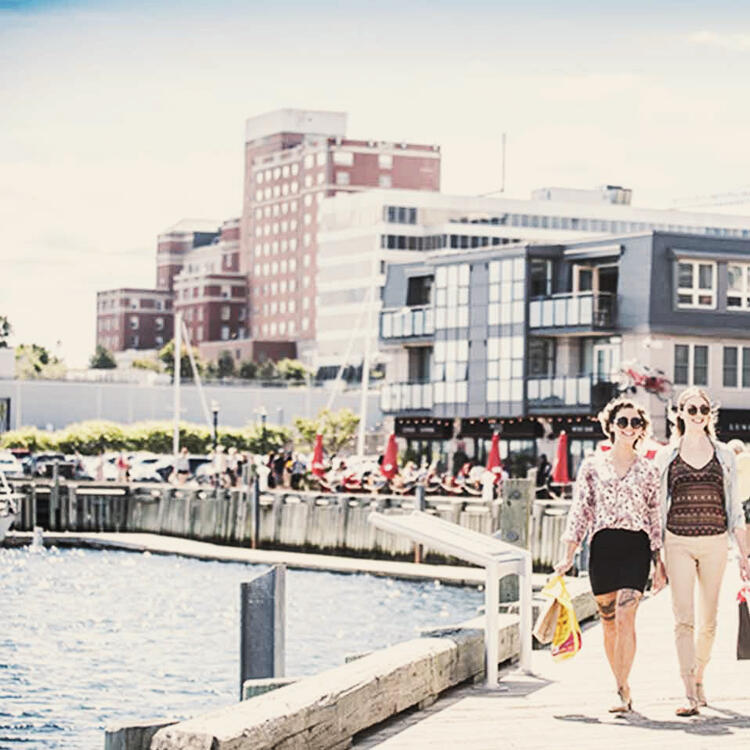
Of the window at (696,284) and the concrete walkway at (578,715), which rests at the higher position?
the window at (696,284)

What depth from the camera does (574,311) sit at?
63000 millimetres

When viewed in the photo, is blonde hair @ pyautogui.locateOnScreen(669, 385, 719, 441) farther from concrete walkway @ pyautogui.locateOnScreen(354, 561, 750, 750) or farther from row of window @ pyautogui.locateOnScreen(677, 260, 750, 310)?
row of window @ pyautogui.locateOnScreen(677, 260, 750, 310)

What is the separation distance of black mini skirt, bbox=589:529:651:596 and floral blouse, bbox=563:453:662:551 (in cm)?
5

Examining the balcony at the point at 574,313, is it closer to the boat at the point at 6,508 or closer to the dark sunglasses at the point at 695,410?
the boat at the point at 6,508

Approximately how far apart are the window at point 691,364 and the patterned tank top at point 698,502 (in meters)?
50.4

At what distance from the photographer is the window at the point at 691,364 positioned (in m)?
61.3

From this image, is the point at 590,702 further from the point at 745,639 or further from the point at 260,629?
the point at 260,629

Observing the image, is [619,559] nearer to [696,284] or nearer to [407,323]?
[696,284]

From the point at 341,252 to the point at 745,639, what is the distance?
446ft

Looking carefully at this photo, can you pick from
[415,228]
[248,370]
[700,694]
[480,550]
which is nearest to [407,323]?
[480,550]

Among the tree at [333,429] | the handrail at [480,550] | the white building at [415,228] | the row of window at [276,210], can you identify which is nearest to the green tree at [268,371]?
the white building at [415,228]

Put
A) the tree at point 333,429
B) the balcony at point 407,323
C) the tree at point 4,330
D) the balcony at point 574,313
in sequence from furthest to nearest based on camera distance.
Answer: the tree at point 4,330, the tree at point 333,429, the balcony at point 407,323, the balcony at point 574,313

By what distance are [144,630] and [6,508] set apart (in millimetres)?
20304

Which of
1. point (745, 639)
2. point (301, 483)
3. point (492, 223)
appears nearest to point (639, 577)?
point (745, 639)
